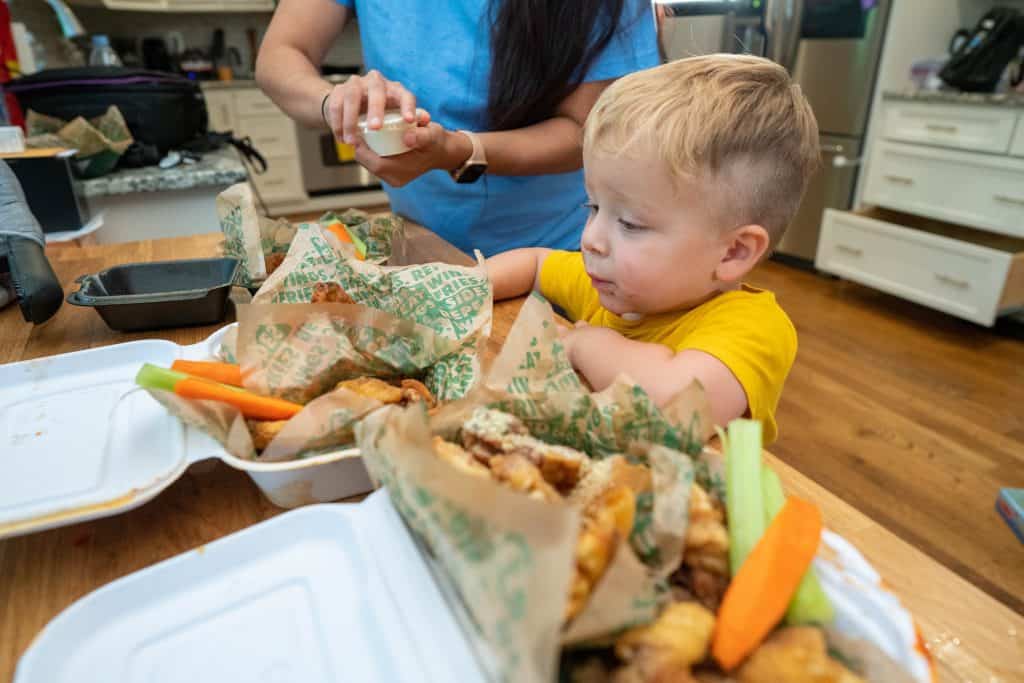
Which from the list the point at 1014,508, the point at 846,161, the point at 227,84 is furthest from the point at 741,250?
the point at 227,84

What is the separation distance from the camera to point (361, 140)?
35.8 inches

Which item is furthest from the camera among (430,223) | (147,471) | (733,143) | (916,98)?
(916,98)

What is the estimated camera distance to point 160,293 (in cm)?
84

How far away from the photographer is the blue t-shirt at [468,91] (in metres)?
1.06

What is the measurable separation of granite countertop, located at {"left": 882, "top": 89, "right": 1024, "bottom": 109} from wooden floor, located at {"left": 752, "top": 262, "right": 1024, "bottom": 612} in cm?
85

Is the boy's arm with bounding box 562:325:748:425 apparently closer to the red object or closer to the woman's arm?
the woman's arm

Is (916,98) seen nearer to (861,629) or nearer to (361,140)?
(361,140)

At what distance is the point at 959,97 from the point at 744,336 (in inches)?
97.1

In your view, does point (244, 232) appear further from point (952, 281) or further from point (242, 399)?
point (952, 281)

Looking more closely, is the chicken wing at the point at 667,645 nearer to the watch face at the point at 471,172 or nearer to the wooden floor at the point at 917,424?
the watch face at the point at 471,172

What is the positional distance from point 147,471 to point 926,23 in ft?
11.2

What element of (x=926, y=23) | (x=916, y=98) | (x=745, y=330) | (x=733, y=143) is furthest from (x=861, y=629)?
(x=926, y=23)

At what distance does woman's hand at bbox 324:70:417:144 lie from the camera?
Result: 0.88m

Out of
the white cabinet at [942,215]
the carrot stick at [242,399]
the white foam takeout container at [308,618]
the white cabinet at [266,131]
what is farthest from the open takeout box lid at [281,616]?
the white cabinet at [266,131]
